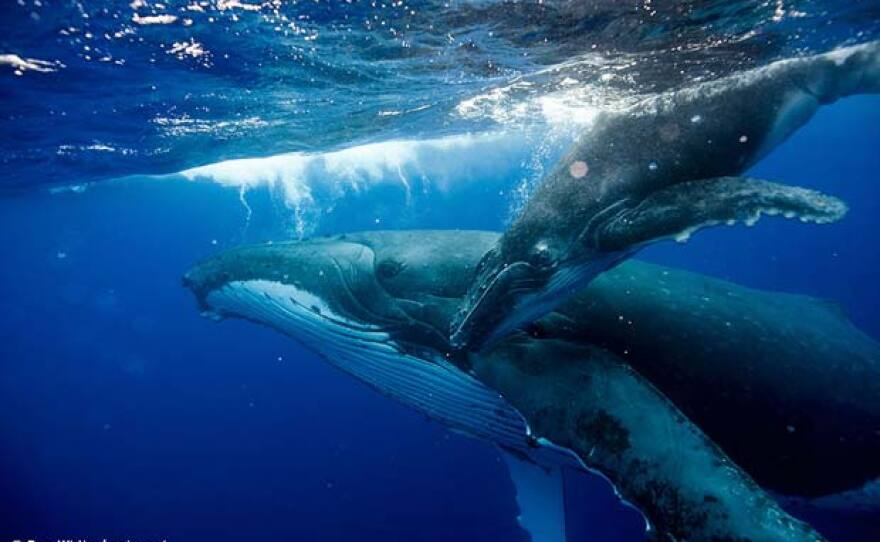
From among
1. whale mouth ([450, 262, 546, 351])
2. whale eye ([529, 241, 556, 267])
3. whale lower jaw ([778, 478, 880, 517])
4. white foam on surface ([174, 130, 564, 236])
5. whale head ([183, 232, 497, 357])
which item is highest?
whale eye ([529, 241, 556, 267])

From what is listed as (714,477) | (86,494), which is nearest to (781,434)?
(714,477)

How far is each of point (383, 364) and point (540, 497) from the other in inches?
136

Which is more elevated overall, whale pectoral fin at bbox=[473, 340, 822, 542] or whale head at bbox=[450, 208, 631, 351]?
whale head at bbox=[450, 208, 631, 351]

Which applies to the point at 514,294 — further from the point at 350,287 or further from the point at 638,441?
the point at 350,287

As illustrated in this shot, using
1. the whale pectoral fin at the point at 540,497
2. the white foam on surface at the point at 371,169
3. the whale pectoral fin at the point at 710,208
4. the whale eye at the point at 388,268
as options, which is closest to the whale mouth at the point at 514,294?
the whale pectoral fin at the point at 710,208

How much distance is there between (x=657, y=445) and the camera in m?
3.28

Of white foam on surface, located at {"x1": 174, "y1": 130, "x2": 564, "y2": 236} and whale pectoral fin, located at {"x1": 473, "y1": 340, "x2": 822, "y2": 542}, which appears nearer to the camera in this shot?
whale pectoral fin, located at {"x1": 473, "y1": 340, "x2": 822, "y2": 542}

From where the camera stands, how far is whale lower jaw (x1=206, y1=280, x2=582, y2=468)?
5.20m

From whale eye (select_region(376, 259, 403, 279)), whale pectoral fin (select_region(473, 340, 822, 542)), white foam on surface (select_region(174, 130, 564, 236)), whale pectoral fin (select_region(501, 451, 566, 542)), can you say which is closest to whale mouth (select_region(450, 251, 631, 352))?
whale pectoral fin (select_region(473, 340, 822, 542))

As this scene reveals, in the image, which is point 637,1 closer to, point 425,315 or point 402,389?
point 425,315

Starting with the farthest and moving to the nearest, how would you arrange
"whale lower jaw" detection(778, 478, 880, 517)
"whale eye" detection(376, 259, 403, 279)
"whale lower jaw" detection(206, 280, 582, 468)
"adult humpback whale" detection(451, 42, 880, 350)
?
"whale eye" detection(376, 259, 403, 279) → "whale lower jaw" detection(206, 280, 582, 468) → "whale lower jaw" detection(778, 478, 880, 517) → "adult humpback whale" detection(451, 42, 880, 350)

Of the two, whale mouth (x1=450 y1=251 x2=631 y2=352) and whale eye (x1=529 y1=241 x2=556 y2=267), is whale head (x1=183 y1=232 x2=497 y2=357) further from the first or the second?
whale eye (x1=529 y1=241 x2=556 y2=267)

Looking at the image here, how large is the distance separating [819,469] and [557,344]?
2625 millimetres

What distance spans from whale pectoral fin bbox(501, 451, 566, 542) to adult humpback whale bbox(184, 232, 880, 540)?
74 centimetres
